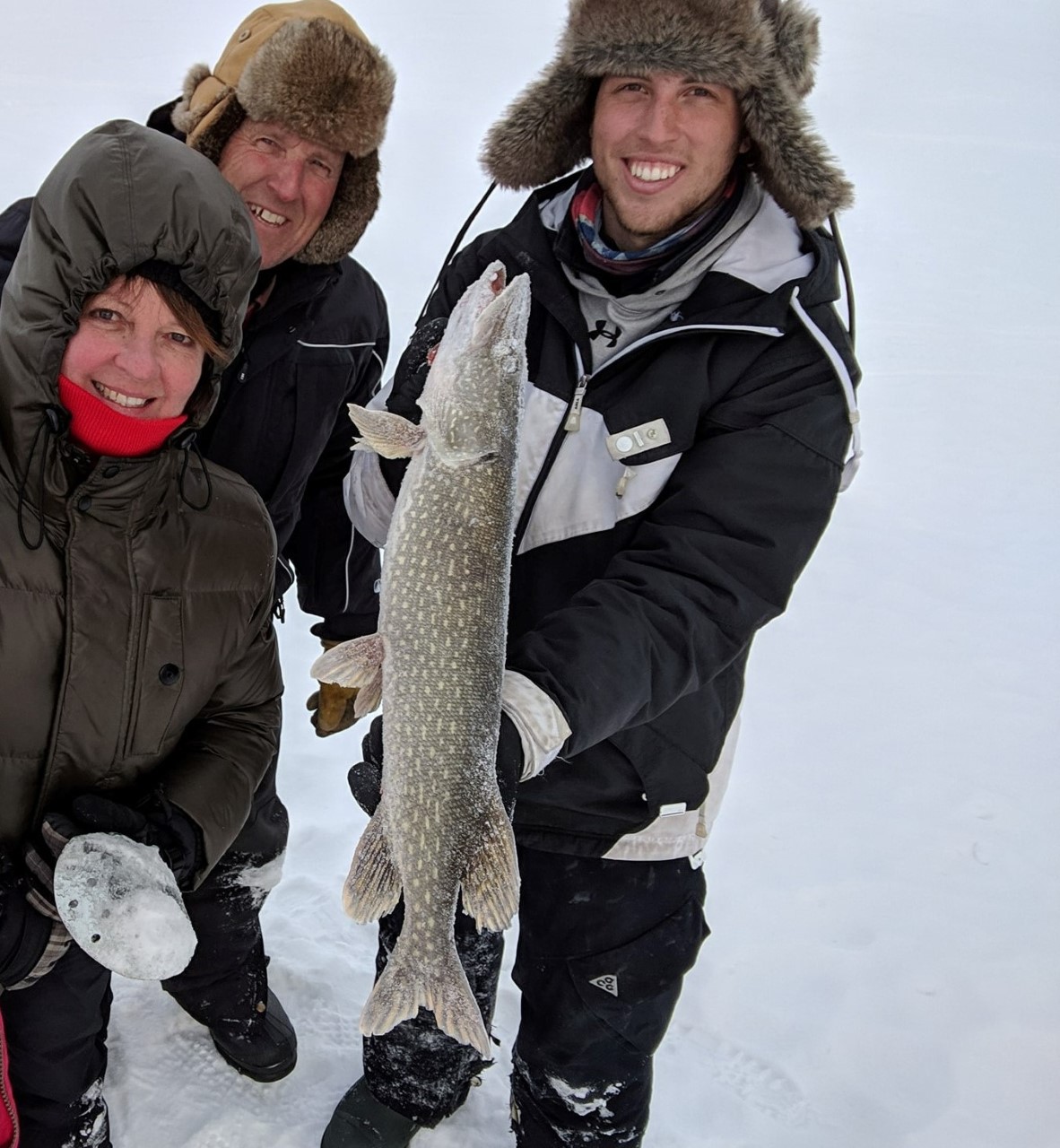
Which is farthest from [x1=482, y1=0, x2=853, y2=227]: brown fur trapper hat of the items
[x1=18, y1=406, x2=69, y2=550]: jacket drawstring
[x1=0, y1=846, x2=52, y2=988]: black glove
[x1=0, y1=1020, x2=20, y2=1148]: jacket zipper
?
[x1=0, y1=1020, x2=20, y2=1148]: jacket zipper

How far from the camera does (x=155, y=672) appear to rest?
2.20m

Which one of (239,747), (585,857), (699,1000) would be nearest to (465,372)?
(239,747)

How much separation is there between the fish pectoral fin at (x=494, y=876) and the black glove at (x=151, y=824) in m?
0.69

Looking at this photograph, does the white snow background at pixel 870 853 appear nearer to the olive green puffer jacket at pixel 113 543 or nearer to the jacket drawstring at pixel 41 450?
the olive green puffer jacket at pixel 113 543

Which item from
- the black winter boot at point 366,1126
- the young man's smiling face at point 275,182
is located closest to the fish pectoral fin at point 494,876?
the black winter boot at point 366,1126

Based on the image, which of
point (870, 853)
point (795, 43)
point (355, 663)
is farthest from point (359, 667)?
point (870, 853)

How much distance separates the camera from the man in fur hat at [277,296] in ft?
9.46

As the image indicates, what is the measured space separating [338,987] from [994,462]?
691cm

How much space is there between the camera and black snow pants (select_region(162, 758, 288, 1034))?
113 inches

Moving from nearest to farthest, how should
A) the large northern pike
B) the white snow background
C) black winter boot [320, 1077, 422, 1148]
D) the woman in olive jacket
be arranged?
the large northern pike, the woman in olive jacket, black winter boot [320, 1077, 422, 1148], the white snow background

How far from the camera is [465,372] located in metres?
2.08

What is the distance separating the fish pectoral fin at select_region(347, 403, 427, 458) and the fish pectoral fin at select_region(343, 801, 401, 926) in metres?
0.72

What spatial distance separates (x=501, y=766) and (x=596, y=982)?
3.13 ft

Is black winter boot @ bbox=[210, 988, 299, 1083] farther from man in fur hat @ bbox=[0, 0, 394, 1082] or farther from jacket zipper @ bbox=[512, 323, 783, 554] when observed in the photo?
jacket zipper @ bbox=[512, 323, 783, 554]
